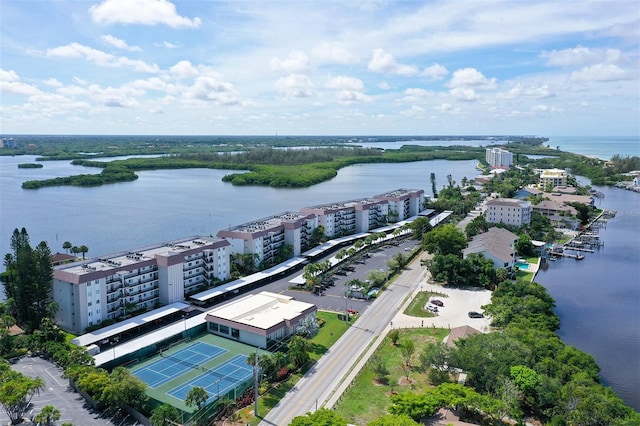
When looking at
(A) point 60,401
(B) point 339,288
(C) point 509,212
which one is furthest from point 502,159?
(A) point 60,401

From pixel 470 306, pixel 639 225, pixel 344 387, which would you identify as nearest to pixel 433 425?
pixel 344 387

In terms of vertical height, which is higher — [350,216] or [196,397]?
[350,216]

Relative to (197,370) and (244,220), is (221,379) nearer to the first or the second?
(197,370)

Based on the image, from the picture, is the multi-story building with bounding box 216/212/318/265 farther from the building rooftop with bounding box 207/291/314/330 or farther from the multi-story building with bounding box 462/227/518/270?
the multi-story building with bounding box 462/227/518/270

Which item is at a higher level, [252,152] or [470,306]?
[252,152]

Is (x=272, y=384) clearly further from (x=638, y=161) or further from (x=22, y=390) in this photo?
(x=638, y=161)

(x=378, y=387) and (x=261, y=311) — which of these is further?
(x=261, y=311)

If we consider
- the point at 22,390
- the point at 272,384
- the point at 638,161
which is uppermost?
the point at 638,161
